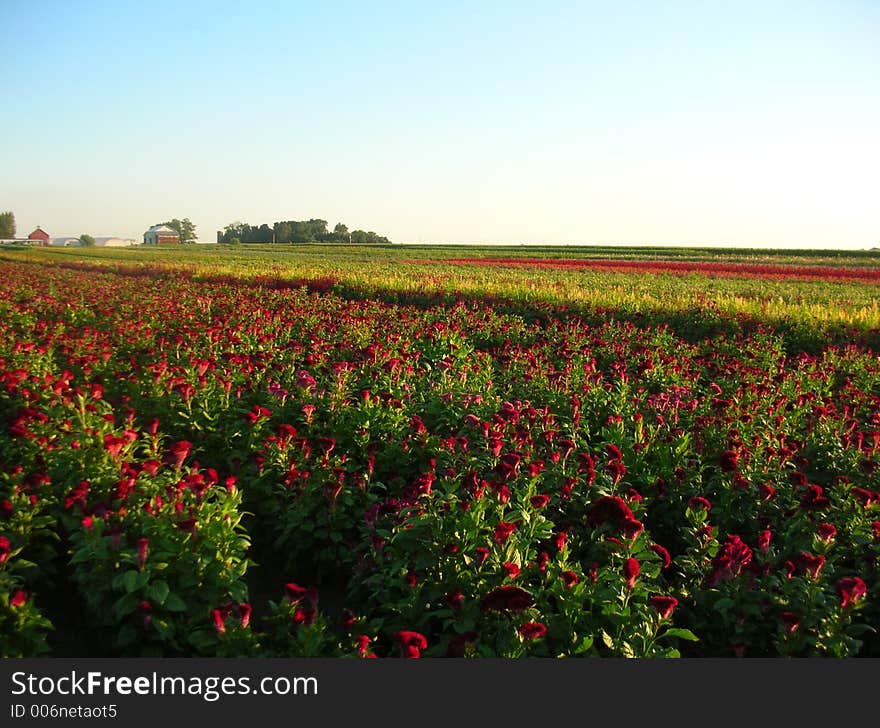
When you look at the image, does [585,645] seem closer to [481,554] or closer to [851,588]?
[481,554]

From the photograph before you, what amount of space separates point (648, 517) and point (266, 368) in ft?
13.7

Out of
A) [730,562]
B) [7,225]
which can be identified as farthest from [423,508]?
[7,225]

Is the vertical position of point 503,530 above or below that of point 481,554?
above

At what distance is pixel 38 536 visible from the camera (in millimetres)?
4242

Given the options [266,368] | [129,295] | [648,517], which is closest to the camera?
[648,517]

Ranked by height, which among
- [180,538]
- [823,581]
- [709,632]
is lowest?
[709,632]

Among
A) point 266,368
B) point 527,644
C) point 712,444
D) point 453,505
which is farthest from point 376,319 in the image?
point 527,644

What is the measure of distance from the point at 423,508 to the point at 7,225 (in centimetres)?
16092

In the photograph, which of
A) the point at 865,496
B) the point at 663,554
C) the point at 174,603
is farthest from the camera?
the point at 865,496

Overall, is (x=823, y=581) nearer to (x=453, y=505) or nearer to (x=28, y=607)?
(x=453, y=505)

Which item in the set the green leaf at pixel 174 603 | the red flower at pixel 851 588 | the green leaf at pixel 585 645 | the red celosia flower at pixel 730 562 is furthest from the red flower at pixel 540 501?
the green leaf at pixel 174 603

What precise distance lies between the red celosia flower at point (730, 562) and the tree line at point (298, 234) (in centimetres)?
12846

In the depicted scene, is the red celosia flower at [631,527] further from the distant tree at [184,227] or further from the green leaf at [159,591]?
the distant tree at [184,227]

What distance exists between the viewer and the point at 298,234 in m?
129
